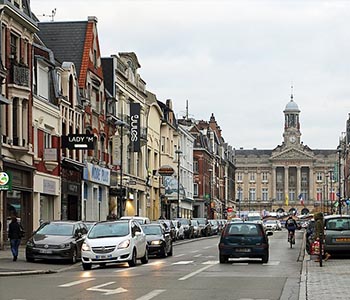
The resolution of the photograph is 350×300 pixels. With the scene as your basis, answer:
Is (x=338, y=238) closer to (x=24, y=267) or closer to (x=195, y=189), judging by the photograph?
(x=24, y=267)

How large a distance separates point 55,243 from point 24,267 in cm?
260

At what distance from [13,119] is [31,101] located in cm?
259

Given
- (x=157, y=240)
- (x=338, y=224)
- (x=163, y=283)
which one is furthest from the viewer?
(x=157, y=240)

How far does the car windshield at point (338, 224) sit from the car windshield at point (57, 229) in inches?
368

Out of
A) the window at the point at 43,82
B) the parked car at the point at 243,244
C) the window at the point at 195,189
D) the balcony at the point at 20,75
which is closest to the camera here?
the parked car at the point at 243,244

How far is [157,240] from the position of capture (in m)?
37.4

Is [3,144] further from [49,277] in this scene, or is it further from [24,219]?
[49,277]

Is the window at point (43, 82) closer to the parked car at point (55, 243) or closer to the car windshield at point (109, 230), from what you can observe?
the parked car at point (55, 243)

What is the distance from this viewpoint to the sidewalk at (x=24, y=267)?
2728 cm

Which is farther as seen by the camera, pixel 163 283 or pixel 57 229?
pixel 57 229

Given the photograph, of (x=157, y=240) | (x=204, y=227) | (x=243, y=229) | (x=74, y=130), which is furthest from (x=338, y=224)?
(x=204, y=227)

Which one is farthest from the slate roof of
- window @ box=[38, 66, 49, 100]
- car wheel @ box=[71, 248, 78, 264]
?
car wheel @ box=[71, 248, 78, 264]

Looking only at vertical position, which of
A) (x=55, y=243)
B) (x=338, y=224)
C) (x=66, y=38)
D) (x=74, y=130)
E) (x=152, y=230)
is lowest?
(x=55, y=243)

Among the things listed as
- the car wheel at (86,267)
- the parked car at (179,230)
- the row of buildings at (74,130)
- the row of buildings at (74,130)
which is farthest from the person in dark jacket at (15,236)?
the parked car at (179,230)
